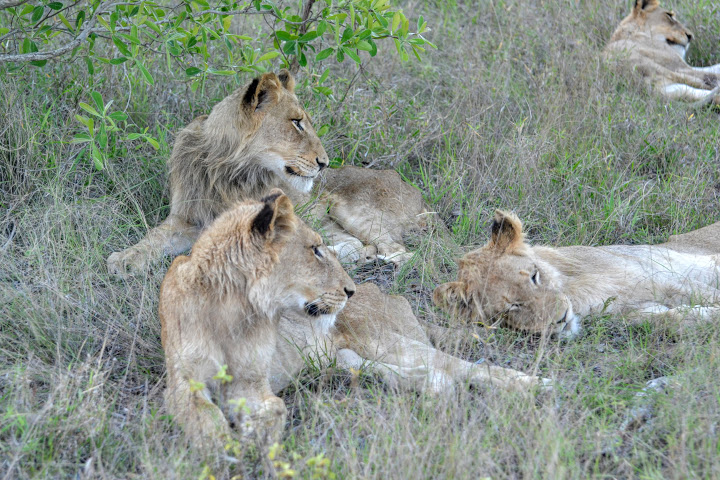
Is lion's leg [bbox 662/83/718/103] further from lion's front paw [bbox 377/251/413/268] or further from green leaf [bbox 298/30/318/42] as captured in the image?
green leaf [bbox 298/30/318/42]

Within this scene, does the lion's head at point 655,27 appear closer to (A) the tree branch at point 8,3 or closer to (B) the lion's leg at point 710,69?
(B) the lion's leg at point 710,69

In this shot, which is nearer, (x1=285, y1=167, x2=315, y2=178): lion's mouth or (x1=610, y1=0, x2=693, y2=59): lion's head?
(x1=285, y1=167, x2=315, y2=178): lion's mouth

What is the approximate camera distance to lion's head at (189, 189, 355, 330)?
3.29 m

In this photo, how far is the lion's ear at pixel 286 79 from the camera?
5.07 metres

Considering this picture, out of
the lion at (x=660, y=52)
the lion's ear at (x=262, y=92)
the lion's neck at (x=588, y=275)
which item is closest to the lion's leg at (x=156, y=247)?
the lion's ear at (x=262, y=92)

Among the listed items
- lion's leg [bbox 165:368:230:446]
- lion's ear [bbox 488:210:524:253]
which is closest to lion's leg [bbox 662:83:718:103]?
lion's ear [bbox 488:210:524:253]

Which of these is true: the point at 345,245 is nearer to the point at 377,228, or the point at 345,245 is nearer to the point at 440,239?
the point at 377,228

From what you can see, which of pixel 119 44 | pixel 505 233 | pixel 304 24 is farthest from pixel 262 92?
pixel 505 233

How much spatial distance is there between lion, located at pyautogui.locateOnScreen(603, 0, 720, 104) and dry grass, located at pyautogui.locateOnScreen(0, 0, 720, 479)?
11.2 inches

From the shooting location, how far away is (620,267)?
4.57 m

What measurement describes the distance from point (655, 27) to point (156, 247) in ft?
16.7

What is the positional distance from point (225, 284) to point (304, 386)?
65 centimetres

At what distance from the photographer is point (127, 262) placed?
4.53 m

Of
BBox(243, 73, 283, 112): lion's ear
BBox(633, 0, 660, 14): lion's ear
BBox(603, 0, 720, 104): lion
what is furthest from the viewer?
BBox(633, 0, 660, 14): lion's ear
